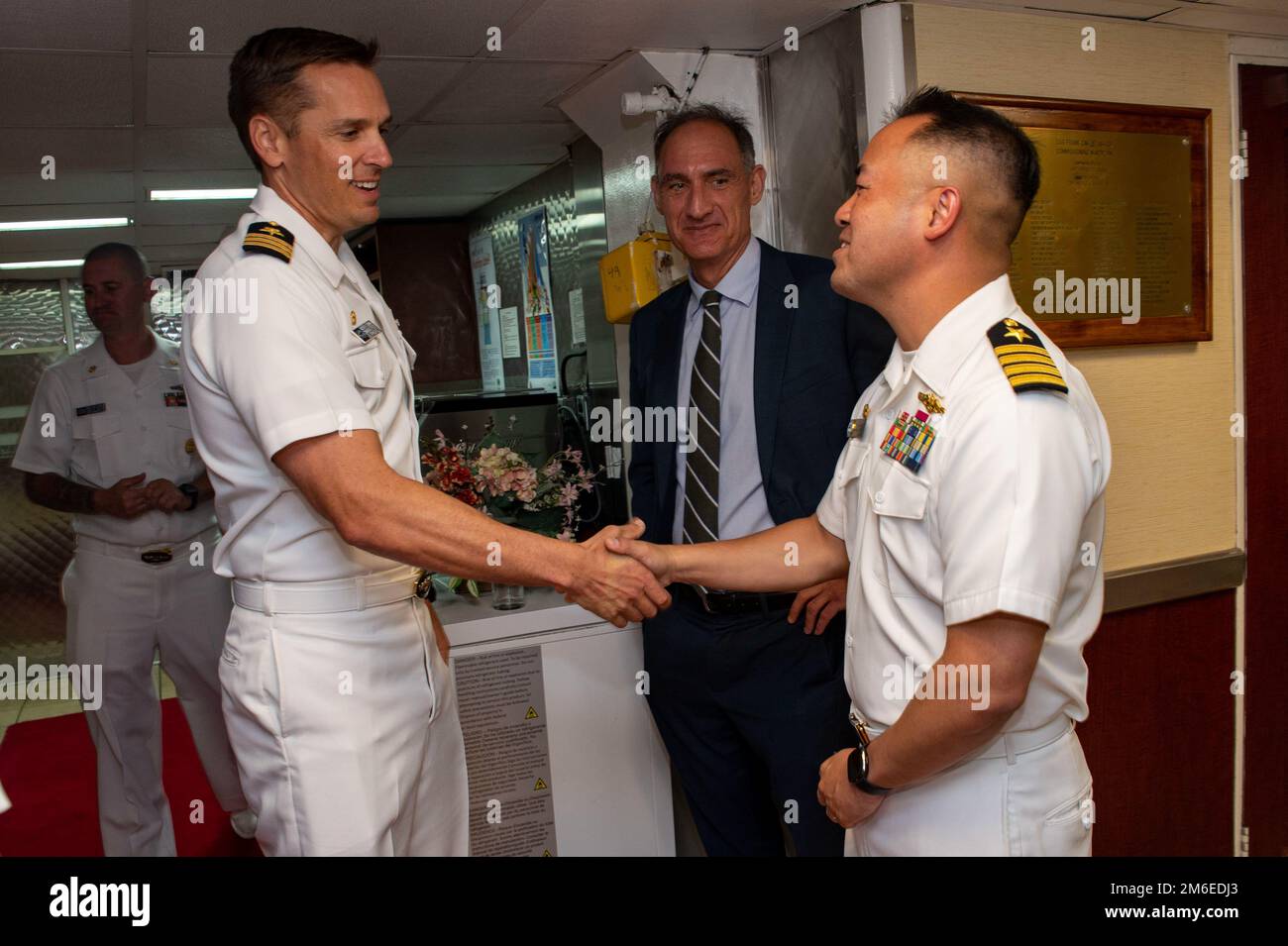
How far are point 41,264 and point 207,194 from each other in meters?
1.86

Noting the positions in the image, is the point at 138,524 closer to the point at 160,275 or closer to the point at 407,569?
the point at 407,569

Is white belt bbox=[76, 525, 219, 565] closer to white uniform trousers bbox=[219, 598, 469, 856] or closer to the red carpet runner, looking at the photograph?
the red carpet runner

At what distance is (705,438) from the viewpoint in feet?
8.64

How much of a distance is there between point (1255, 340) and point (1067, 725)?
2.17 metres

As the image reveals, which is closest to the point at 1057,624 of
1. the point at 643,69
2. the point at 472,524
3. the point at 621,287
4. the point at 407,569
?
the point at 472,524

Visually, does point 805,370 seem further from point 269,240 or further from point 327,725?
point 327,725

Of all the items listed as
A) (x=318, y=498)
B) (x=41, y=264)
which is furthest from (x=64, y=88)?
(x=41, y=264)

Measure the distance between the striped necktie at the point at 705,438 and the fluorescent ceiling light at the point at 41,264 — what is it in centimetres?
488

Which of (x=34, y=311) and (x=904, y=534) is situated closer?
(x=904, y=534)

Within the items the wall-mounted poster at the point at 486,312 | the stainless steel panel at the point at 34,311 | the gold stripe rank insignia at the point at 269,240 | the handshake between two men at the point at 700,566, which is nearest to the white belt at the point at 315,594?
the handshake between two men at the point at 700,566

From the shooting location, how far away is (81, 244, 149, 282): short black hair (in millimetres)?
3500

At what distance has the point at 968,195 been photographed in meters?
1.59

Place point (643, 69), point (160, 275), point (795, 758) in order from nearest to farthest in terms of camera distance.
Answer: point (795, 758) < point (643, 69) < point (160, 275)

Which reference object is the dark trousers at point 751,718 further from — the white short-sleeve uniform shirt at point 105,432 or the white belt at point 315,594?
the white short-sleeve uniform shirt at point 105,432
